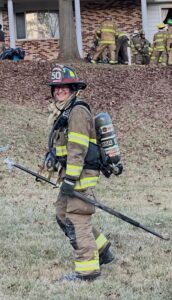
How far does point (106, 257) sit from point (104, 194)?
4.52m

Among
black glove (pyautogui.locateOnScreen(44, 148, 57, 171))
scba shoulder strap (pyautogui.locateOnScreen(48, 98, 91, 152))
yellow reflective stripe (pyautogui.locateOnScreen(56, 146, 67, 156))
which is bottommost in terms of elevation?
black glove (pyautogui.locateOnScreen(44, 148, 57, 171))

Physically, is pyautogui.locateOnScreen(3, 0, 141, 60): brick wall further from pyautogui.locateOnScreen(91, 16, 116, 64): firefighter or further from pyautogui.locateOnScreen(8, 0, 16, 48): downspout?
pyautogui.locateOnScreen(91, 16, 116, 64): firefighter

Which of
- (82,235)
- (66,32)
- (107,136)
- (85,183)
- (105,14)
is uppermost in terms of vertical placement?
(105,14)

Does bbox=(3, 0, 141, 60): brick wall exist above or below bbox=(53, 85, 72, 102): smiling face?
above

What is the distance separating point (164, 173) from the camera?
490 inches

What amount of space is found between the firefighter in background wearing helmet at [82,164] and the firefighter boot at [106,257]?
0.67ft

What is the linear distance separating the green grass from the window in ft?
38.8

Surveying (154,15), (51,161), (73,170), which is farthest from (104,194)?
(154,15)

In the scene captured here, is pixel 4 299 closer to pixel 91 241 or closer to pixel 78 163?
pixel 91 241

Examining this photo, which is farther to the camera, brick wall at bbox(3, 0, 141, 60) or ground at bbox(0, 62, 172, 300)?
brick wall at bbox(3, 0, 141, 60)

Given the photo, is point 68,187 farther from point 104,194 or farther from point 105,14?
point 105,14

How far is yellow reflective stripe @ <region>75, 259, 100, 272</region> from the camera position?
5449mm

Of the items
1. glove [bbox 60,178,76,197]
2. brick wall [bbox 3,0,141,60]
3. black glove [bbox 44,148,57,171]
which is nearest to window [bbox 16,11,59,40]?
brick wall [bbox 3,0,141,60]

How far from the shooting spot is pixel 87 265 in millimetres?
5449
